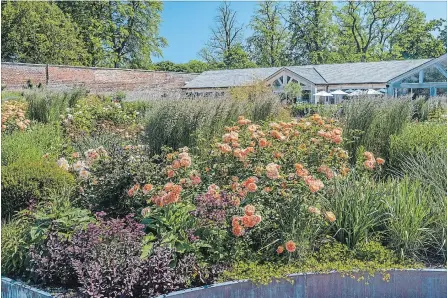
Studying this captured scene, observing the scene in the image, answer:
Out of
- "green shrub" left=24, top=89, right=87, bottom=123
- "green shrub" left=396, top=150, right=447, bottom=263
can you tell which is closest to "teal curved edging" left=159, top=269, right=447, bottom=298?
"green shrub" left=396, top=150, right=447, bottom=263

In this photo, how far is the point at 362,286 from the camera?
3135mm

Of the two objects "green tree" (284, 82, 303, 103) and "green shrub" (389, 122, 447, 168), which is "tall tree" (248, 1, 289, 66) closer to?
"green tree" (284, 82, 303, 103)

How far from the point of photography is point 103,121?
10203mm

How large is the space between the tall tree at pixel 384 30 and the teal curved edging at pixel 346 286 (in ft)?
132

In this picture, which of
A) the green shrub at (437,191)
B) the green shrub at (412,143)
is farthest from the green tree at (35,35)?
the green shrub at (437,191)

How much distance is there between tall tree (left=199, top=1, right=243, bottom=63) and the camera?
134ft

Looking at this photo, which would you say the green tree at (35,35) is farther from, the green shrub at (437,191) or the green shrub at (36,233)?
the green shrub at (437,191)

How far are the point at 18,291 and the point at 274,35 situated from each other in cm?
4150

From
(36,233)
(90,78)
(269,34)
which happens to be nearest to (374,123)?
(36,233)

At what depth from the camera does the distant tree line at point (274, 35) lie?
36281 mm

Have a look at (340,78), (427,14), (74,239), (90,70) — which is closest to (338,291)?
(74,239)

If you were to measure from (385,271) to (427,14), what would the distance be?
147 feet

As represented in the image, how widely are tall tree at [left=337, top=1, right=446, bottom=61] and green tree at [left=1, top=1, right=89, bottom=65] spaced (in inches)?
938

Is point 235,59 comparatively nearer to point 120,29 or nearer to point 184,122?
point 120,29
